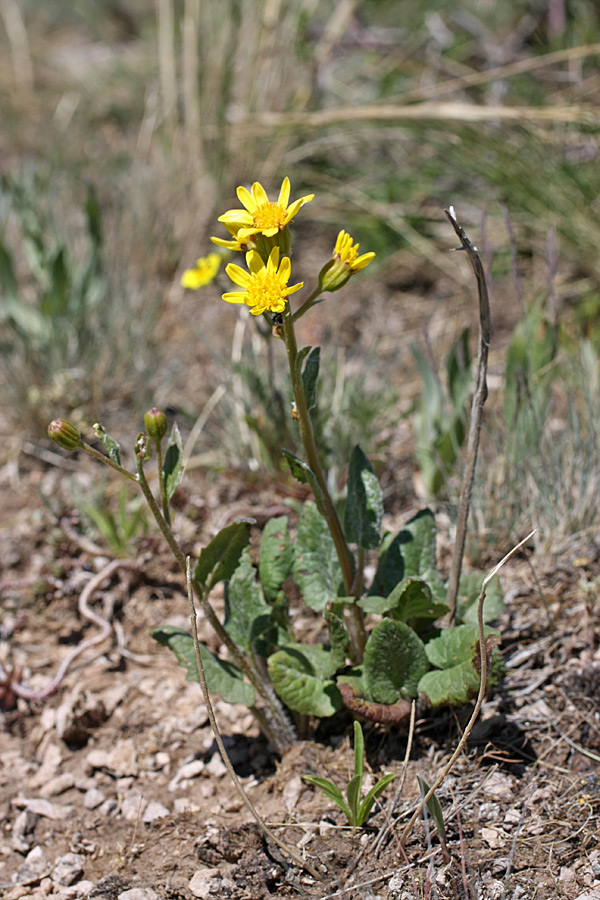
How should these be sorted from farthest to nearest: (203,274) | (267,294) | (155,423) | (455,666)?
(203,274)
(455,666)
(155,423)
(267,294)

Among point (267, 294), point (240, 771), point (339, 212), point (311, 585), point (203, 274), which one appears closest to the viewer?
point (267, 294)

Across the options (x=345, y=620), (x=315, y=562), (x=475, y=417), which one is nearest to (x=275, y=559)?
(x=315, y=562)

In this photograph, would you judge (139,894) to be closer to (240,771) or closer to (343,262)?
(240,771)

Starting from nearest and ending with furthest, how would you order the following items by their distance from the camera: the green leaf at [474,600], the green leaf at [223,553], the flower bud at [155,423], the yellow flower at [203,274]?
the flower bud at [155,423], the green leaf at [223,553], the green leaf at [474,600], the yellow flower at [203,274]

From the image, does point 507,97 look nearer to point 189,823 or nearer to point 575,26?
point 575,26

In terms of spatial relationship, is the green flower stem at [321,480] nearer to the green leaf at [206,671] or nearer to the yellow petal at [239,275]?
the yellow petal at [239,275]

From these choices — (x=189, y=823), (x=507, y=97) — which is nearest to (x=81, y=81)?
(x=507, y=97)

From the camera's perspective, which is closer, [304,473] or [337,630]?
[304,473]

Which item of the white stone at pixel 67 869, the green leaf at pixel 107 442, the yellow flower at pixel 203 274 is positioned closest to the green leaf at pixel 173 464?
the green leaf at pixel 107 442
